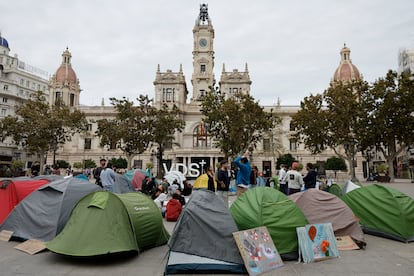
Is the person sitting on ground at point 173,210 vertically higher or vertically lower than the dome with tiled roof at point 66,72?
lower

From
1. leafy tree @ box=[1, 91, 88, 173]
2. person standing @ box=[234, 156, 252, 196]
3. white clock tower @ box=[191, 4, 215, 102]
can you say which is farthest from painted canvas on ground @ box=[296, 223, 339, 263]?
white clock tower @ box=[191, 4, 215, 102]

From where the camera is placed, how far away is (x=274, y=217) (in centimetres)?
608

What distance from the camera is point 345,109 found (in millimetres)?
27125

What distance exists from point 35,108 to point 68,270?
90.0ft

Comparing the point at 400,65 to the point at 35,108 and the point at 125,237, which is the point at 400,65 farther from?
the point at 125,237

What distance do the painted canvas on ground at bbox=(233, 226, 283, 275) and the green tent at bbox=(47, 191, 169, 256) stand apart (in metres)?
2.15

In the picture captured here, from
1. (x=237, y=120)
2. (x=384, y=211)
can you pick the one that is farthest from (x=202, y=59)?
(x=384, y=211)

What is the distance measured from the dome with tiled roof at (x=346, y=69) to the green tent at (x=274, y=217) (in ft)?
160

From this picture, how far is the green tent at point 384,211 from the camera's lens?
7387 mm

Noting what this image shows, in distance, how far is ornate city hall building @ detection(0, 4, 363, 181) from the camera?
4912 cm

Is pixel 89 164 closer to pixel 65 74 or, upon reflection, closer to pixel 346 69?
pixel 65 74

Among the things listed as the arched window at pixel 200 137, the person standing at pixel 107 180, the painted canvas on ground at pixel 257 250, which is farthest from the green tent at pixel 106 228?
the arched window at pixel 200 137

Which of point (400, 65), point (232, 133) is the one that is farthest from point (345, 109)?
point (400, 65)

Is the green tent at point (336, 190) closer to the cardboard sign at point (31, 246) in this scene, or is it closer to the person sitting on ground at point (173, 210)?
the person sitting on ground at point (173, 210)
